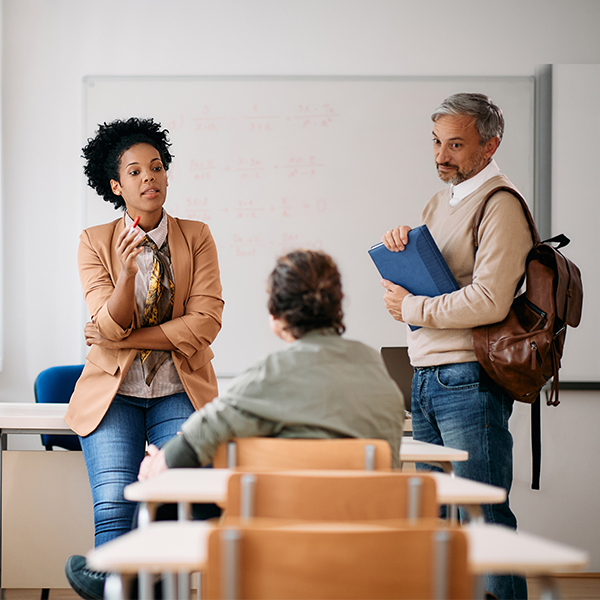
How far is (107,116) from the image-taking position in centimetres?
360

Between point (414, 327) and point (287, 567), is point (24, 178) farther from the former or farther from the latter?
point (287, 567)

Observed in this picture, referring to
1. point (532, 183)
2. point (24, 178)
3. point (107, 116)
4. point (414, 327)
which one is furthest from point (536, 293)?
point (24, 178)

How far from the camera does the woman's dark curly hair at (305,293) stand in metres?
1.54

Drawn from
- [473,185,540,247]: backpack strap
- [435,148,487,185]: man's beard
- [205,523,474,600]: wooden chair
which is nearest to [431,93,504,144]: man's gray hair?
[435,148,487,185]: man's beard

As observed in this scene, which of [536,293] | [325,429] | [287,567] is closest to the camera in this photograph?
[287,567]

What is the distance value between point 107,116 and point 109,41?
0.40 meters

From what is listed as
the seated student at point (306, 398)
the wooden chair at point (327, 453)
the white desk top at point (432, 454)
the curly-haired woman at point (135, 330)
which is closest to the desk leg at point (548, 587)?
the wooden chair at point (327, 453)

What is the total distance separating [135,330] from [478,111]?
3.98ft

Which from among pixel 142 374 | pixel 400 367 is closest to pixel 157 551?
pixel 142 374

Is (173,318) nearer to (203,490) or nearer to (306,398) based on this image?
(306,398)

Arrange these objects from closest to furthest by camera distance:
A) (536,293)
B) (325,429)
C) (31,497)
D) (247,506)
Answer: (247,506)
(325,429)
(536,293)
(31,497)

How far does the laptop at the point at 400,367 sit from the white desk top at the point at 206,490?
1.84 m

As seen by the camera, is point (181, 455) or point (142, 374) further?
point (142, 374)

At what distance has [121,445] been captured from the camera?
196cm
